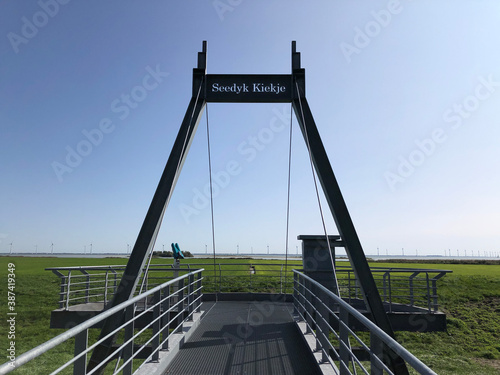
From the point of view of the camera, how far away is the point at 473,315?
1416cm

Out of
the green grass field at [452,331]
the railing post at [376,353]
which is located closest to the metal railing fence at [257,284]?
the green grass field at [452,331]

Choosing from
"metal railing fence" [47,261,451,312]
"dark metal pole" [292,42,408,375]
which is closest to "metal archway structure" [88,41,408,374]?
"dark metal pole" [292,42,408,375]

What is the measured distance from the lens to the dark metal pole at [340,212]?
5090mm

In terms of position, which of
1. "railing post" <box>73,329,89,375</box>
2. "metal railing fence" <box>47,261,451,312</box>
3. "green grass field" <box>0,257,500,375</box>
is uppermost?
"railing post" <box>73,329,89,375</box>

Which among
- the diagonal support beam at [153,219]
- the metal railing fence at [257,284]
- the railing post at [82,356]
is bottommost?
the metal railing fence at [257,284]

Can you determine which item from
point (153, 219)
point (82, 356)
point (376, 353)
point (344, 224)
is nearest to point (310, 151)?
point (344, 224)

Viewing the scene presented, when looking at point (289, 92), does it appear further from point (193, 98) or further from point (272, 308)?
point (272, 308)

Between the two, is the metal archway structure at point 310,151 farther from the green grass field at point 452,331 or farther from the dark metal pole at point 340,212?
the green grass field at point 452,331

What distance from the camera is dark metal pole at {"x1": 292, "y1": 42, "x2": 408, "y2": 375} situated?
5090 mm

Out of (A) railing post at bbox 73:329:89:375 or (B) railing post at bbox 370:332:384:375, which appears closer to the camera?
(A) railing post at bbox 73:329:89:375

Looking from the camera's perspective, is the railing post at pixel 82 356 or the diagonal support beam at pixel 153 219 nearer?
the railing post at pixel 82 356

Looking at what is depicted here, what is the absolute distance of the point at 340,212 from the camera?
5.65 m

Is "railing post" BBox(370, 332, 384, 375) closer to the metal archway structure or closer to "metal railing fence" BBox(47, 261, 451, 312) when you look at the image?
the metal archway structure

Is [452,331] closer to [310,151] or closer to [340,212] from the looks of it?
[340,212]
